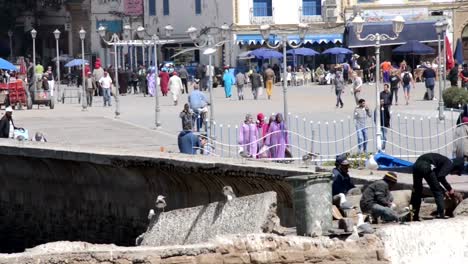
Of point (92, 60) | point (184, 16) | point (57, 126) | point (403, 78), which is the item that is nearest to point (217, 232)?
point (57, 126)

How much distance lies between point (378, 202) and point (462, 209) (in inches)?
38.2

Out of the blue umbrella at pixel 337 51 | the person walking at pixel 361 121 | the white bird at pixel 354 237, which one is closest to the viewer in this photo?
the white bird at pixel 354 237

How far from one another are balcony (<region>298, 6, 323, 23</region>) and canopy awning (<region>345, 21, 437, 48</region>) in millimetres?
2221

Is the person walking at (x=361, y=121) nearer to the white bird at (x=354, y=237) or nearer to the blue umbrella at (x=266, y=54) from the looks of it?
the white bird at (x=354, y=237)

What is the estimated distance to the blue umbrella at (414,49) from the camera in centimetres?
6247

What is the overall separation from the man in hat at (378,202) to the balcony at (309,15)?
49804 millimetres

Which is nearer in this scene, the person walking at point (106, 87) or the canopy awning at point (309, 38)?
the person walking at point (106, 87)

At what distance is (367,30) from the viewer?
6481 centimetres

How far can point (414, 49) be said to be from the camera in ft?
204

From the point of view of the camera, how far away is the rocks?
669 inches

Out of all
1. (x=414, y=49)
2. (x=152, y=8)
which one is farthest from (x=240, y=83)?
(x=152, y=8)

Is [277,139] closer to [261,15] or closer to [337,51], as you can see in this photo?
[337,51]

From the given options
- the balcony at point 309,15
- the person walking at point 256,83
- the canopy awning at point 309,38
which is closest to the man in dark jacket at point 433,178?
the person walking at point 256,83

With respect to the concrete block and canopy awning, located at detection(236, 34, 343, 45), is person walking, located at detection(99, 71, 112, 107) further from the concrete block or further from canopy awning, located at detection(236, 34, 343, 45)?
the concrete block
